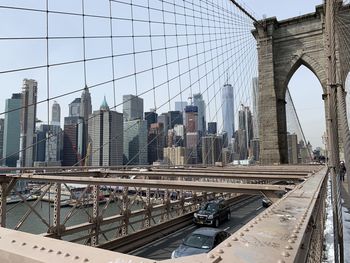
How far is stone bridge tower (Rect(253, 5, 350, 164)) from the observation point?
72.5 feet

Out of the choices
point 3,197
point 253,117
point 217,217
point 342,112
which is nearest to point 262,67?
point 253,117

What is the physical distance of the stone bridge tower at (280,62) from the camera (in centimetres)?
2211

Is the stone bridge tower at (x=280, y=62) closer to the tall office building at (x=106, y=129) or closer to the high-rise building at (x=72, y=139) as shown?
the tall office building at (x=106, y=129)

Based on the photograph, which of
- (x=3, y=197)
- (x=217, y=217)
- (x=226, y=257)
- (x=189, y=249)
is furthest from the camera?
(x=217, y=217)

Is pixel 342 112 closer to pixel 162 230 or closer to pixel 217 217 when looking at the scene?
pixel 162 230

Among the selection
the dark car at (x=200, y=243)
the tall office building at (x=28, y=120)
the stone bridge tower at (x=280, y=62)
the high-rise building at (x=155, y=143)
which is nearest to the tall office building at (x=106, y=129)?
the high-rise building at (x=155, y=143)

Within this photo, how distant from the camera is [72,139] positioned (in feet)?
46.1

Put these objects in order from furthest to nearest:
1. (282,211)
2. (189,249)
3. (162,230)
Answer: (162,230), (189,249), (282,211)

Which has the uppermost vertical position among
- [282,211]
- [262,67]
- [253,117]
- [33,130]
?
[262,67]

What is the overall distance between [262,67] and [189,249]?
18.1 m

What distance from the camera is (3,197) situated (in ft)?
20.8

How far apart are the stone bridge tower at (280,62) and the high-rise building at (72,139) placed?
42.7 feet

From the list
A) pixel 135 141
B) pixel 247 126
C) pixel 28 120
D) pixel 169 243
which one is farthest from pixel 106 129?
pixel 247 126

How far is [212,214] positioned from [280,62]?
1462 centimetres
